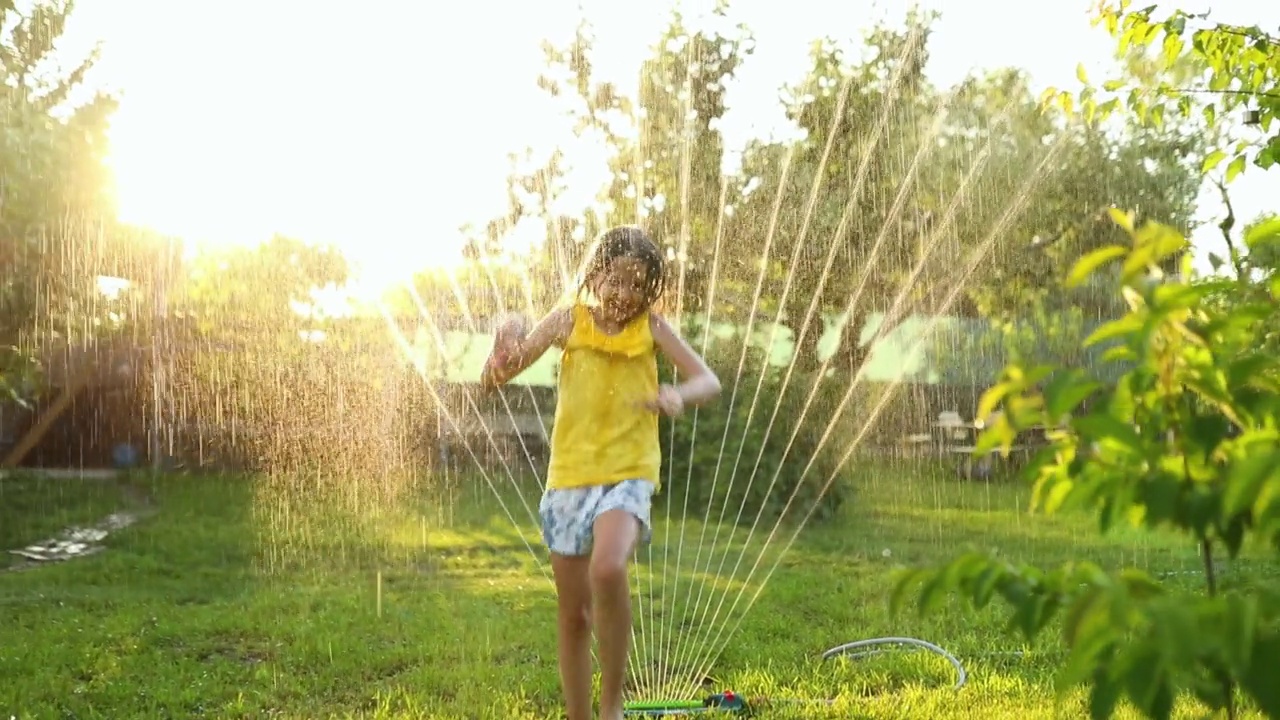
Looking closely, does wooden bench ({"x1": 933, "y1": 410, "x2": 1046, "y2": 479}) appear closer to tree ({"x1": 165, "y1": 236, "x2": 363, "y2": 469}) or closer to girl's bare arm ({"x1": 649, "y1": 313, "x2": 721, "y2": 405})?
tree ({"x1": 165, "y1": 236, "x2": 363, "y2": 469})

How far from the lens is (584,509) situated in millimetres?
3301

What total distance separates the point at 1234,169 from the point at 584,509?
72.3 inches

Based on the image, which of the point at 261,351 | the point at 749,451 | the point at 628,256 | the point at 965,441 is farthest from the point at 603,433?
the point at 965,441

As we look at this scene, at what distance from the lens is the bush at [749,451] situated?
32.7 ft

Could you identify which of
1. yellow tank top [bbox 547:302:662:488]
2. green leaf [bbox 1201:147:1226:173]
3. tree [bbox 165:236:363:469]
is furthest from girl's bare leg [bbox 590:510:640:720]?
tree [bbox 165:236:363:469]

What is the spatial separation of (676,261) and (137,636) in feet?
19.6

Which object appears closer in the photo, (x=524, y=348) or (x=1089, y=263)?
(x=1089, y=263)

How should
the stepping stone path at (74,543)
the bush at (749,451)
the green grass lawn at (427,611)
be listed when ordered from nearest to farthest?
the green grass lawn at (427,611) < the stepping stone path at (74,543) < the bush at (749,451)

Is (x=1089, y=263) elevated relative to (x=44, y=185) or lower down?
lower down

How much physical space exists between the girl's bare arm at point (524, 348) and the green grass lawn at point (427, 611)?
1.24 metres

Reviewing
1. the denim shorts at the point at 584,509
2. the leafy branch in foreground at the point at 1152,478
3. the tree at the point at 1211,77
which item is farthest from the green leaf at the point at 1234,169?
the leafy branch in foreground at the point at 1152,478

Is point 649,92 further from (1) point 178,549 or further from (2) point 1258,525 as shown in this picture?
(2) point 1258,525

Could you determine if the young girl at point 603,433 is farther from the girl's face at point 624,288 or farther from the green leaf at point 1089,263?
the green leaf at point 1089,263

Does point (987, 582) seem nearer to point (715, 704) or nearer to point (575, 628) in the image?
point (575, 628)
